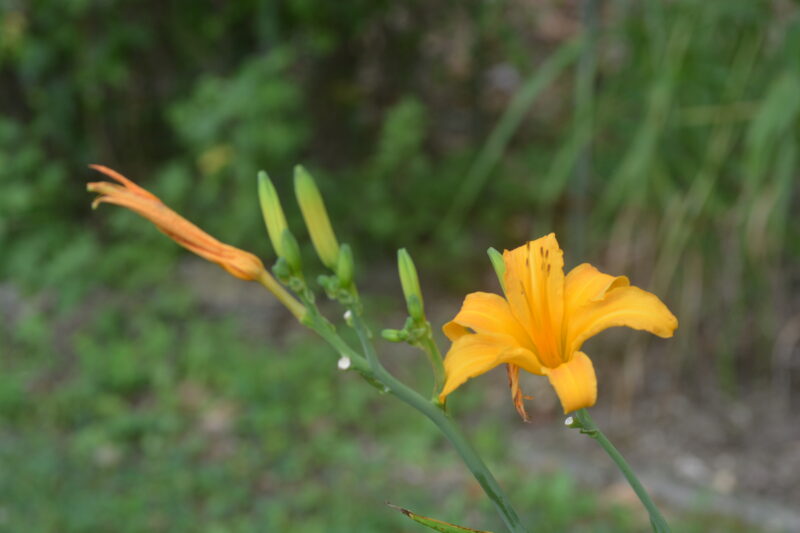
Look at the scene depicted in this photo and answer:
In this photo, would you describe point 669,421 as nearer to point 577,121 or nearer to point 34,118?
point 577,121

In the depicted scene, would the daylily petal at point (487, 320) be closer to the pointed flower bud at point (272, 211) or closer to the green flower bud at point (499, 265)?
the green flower bud at point (499, 265)

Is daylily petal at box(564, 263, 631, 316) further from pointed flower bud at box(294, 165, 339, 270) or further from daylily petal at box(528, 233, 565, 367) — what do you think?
pointed flower bud at box(294, 165, 339, 270)

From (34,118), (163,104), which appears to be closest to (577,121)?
(163,104)

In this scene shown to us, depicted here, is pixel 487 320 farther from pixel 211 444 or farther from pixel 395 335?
pixel 211 444

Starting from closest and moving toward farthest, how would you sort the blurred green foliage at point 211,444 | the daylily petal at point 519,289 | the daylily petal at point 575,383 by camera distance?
the daylily petal at point 575,383
the daylily petal at point 519,289
the blurred green foliage at point 211,444

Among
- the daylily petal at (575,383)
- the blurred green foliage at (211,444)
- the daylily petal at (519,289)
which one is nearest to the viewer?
the daylily petal at (575,383)

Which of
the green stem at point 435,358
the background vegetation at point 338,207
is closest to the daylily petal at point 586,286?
the green stem at point 435,358
